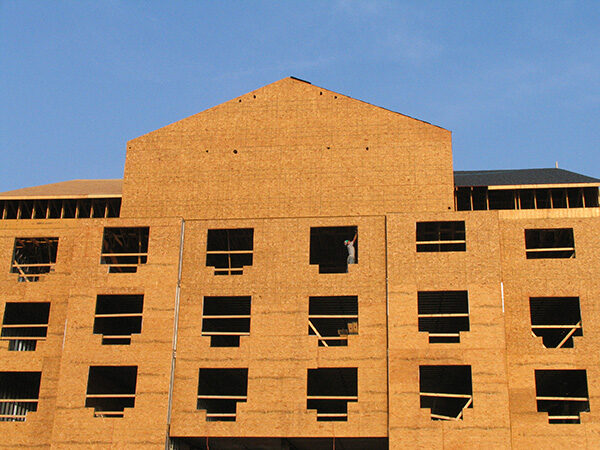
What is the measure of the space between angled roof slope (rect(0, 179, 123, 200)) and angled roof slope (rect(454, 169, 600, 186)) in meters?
20.7

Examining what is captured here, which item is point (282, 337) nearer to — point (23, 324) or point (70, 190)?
point (23, 324)

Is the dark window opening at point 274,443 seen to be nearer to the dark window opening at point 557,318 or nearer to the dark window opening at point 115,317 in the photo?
the dark window opening at point 115,317

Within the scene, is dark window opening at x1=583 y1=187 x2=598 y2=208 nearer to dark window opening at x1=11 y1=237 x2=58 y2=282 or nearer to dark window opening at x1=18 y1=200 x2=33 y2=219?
dark window opening at x1=11 y1=237 x2=58 y2=282

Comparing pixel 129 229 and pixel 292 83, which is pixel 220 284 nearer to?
pixel 129 229

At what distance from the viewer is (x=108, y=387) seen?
143ft

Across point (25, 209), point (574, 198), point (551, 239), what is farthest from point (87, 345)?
point (574, 198)

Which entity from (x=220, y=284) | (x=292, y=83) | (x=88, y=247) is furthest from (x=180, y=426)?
(x=292, y=83)

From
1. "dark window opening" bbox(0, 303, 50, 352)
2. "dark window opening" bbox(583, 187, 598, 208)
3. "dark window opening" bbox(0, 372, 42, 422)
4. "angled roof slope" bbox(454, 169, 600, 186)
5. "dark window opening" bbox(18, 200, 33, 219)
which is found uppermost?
"angled roof slope" bbox(454, 169, 600, 186)

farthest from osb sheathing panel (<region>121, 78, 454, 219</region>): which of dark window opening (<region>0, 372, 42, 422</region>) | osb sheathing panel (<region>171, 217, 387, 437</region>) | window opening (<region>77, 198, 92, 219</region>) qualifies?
dark window opening (<region>0, 372, 42, 422</region>)

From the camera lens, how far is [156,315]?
40.8m

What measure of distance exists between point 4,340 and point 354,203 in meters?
20.1

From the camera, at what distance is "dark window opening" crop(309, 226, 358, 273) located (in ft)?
142

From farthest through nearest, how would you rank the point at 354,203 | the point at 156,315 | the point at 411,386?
1. the point at 354,203
2. the point at 156,315
3. the point at 411,386

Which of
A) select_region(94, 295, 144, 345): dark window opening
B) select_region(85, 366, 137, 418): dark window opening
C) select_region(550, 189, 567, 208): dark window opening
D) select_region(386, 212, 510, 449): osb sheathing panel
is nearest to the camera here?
select_region(386, 212, 510, 449): osb sheathing panel
